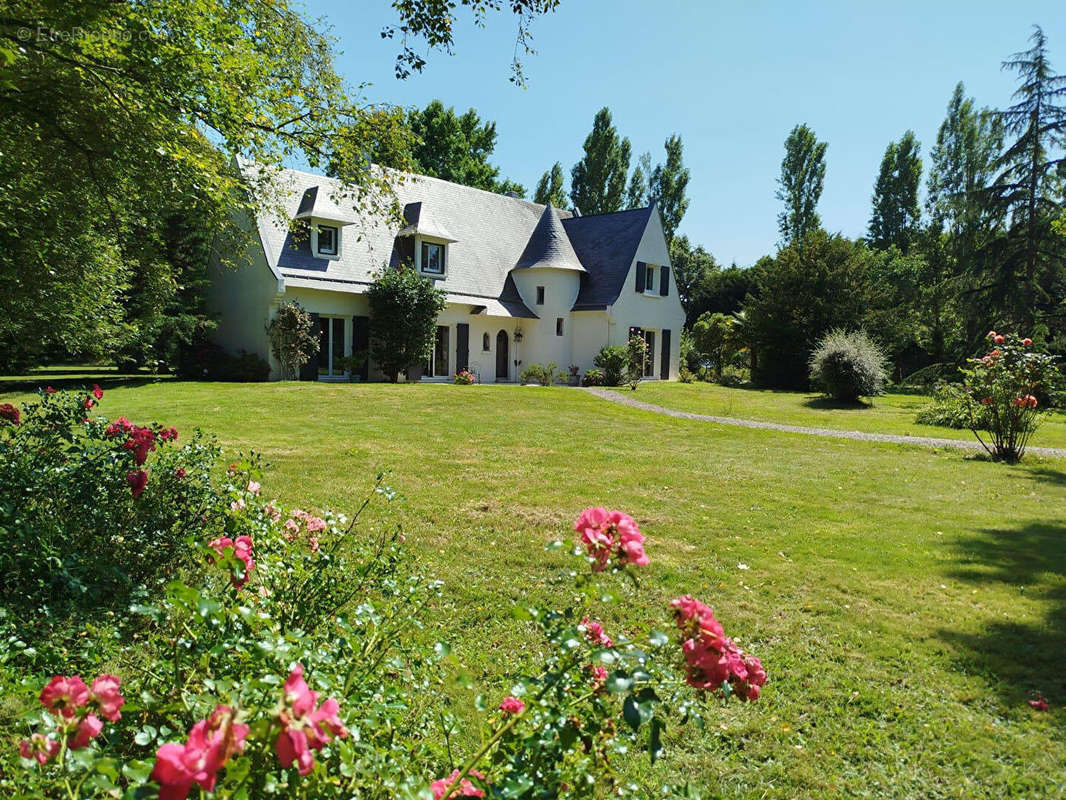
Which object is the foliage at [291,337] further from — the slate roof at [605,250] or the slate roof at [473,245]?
the slate roof at [605,250]

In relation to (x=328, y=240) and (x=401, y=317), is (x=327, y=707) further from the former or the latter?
(x=328, y=240)

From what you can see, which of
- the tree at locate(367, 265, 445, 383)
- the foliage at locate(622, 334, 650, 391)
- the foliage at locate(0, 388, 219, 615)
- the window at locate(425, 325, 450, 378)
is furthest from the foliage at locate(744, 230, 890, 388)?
the foliage at locate(0, 388, 219, 615)

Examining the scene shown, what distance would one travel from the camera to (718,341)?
1315 inches

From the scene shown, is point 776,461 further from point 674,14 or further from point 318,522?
point 318,522

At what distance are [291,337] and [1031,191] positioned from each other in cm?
2790

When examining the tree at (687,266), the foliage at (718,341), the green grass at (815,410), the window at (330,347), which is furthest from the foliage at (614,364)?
the tree at (687,266)

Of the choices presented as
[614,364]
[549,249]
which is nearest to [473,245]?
[549,249]

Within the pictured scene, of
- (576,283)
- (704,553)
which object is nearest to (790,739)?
(704,553)

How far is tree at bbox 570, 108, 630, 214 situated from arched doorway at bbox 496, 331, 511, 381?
22.3 meters

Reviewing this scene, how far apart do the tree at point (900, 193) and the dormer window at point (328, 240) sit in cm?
4371

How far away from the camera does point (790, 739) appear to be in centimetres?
321

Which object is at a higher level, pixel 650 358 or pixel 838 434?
pixel 650 358

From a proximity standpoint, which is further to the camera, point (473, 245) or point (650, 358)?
point (650, 358)

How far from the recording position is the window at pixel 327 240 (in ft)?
74.0
